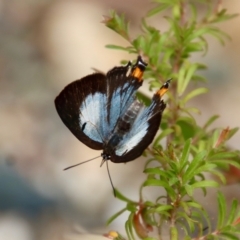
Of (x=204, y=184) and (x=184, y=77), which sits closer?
(x=204, y=184)

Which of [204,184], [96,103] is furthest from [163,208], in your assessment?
[96,103]

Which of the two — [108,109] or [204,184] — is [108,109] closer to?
[108,109]

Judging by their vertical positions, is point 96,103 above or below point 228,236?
above

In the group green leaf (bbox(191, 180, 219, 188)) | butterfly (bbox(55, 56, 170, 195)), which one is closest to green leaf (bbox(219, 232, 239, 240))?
green leaf (bbox(191, 180, 219, 188))

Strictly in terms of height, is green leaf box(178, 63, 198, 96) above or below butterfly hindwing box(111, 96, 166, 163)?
above

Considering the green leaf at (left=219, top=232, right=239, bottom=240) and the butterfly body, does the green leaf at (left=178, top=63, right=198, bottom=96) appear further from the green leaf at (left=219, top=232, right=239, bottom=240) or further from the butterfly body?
the green leaf at (left=219, top=232, right=239, bottom=240)

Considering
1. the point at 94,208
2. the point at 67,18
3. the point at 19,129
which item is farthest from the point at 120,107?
the point at 67,18

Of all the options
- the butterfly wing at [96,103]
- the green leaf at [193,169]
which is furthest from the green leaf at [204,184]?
the butterfly wing at [96,103]

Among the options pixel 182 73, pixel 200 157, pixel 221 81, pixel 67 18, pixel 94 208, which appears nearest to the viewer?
pixel 200 157

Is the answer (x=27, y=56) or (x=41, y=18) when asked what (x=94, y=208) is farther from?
(x=41, y=18)
